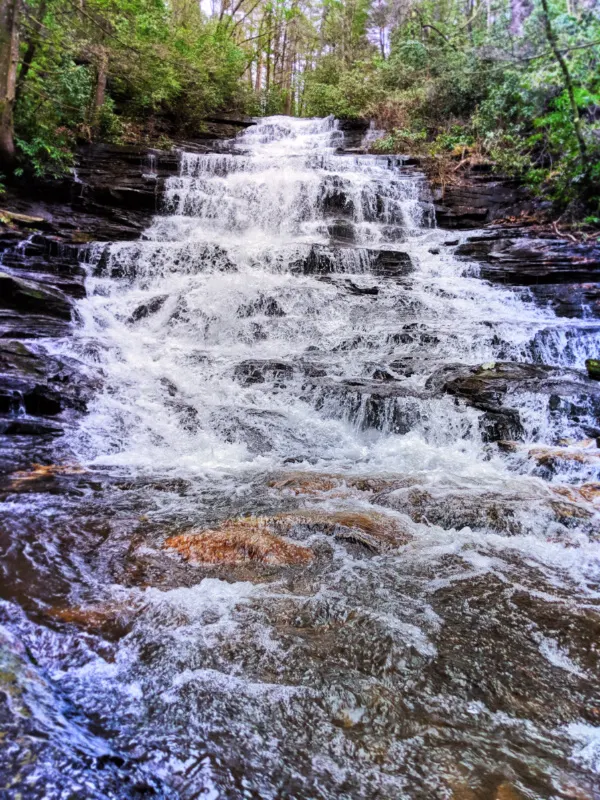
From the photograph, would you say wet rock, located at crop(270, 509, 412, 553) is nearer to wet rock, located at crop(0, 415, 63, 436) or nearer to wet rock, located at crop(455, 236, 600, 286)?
wet rock, located at crop(0, 415, 63, 436)

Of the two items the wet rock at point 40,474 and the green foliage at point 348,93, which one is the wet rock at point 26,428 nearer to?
the wet rock at point 40,474

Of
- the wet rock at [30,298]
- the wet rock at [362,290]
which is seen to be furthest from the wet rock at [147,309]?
the wet rock at [362,290]

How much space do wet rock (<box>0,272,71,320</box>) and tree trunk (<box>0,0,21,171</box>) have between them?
15.4 ft

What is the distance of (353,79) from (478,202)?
9311 millimetres

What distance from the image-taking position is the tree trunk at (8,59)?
10.1 metres

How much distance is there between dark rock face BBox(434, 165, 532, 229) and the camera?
13.4 metres

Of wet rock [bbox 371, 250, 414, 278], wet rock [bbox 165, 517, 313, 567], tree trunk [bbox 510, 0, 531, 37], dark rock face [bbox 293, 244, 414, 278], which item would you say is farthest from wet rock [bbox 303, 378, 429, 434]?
tree trunk [bbox 510, 0, 531, 37]

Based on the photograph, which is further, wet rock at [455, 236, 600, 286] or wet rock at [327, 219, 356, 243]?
wet rock at [327, 219, 356, 243]

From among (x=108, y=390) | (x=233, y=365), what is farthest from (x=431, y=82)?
(x=108, y=390)

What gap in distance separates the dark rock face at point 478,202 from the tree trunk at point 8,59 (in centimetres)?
1067

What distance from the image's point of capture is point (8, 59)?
10320 millimetres

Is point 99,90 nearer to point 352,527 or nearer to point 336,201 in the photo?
point 336,201

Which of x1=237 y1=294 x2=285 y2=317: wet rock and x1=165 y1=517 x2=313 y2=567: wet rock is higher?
x1=237 y1=294 x2=285 y2=317: wet rock

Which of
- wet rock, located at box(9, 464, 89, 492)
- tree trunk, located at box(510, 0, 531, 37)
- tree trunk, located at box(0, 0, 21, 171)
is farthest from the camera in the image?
tree trunk, located at box(510, 0, 531, 37)
